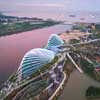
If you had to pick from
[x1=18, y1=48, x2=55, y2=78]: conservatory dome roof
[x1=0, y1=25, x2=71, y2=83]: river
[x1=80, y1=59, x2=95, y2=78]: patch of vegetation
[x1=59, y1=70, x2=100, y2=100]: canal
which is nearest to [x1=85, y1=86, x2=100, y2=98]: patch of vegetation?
[x1=59, y1=70, x2=100, y2=100]: canal

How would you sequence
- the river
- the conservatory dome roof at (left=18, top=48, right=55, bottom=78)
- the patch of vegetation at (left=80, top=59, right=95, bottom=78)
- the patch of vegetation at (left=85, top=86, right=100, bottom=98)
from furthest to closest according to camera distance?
the river → the patch of vegetation at (left=80, top=59, right=95, bottom=78) → the conservatory dome roof at (left=18, top=48, right=55, bottom=78) → the patch of vegetation at (left=85, top=86, right=100, bottom=98)

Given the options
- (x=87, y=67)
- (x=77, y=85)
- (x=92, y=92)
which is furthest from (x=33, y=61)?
(x=92, y=92)

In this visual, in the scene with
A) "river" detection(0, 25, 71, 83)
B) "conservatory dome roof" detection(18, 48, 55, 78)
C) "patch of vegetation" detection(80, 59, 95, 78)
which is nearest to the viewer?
"conservatory dome roof" detection(18, 48, 55, 78)

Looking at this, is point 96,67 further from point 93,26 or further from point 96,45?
point 93,26

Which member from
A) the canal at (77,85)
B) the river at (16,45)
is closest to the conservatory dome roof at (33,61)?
the river at (16,45)

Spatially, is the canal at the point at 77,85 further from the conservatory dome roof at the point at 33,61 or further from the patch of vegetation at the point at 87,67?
the conservatory dome roof at the point at 33,61

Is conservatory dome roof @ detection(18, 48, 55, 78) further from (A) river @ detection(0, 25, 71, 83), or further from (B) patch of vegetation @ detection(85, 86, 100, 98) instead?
(B) patch of vegetation @ detection(85, 86, 100, 98)

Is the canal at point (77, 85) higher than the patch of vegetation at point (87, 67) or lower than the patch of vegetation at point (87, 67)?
lower

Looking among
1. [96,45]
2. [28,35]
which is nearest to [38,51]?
[96,45]

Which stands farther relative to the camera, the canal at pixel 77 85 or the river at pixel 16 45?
the river at pixel 16 45
